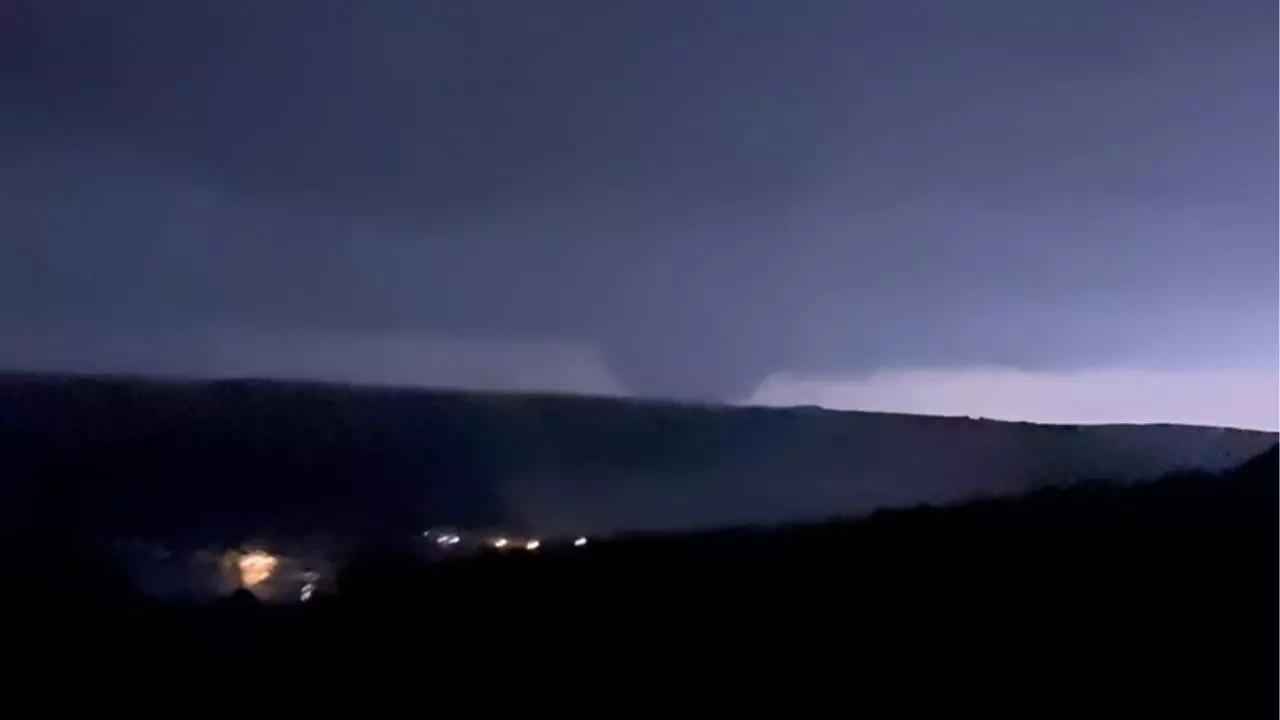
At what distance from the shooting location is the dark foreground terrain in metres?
3.16

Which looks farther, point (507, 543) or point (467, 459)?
point (467, 459)

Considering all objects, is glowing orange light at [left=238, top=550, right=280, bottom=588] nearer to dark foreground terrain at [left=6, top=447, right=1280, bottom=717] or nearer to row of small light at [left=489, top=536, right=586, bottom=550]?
dark foreground terrain at [left=6, top=447, right=1280, bottom=717]

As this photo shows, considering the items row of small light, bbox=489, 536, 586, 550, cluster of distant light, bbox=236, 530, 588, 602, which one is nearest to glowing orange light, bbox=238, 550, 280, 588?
cluster of distant light, bbox=236, 530, 588, 602

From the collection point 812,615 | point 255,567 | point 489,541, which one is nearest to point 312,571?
point 255,567

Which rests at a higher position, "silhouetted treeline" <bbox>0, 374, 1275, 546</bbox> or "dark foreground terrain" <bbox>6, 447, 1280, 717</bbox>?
"silhouetted treeline" <bbox>0, 374, 1275, 546</bbox>

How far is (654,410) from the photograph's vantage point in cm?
367

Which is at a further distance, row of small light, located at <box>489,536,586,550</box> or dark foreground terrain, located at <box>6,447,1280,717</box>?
row of small light, located at <box>489,536,586,550</box>

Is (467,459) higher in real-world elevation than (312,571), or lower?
higher

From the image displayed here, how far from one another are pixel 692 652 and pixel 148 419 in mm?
1428

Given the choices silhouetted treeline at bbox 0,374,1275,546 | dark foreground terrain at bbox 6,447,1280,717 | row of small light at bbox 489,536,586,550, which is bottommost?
dark foreground terrain at bbox 6,447,1280,717

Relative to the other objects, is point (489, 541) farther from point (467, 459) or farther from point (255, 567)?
point (255, 567)

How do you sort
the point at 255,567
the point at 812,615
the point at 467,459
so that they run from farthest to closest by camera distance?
the point at 467,459 < the point at 812,615 < the point at 255,567

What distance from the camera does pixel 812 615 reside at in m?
3.35

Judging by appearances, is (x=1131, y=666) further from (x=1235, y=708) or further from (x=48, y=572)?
(x=48, y=572)
